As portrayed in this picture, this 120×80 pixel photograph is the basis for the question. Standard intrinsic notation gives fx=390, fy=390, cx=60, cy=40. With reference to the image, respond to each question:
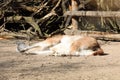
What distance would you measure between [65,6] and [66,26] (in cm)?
56

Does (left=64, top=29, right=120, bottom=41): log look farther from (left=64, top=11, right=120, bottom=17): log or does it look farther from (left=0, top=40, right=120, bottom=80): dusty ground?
(left=0, top=40, right=120, bottom=80): dusty ground

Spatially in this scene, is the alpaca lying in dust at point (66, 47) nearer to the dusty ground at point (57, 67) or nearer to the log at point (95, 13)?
the dusty ground at point (57, 67)

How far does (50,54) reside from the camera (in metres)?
7.76

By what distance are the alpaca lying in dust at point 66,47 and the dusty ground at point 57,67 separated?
0.70ft

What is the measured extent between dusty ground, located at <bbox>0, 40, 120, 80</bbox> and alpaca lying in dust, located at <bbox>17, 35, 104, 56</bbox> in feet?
0.70

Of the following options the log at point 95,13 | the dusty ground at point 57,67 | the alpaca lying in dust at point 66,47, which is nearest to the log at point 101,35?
the log at point 95,13

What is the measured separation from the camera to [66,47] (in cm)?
780

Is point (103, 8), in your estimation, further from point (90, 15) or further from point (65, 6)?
point (65, 6)

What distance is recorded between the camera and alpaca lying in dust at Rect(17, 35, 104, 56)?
25.2 feet

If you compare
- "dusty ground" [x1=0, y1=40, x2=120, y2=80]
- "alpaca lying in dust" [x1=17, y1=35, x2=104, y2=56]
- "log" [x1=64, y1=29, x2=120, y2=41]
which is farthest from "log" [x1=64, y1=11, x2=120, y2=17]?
"alpaca lying in dust" [x1=17, y1=35, x2=104, y2=56]

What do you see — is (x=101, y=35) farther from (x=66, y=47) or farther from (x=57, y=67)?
(x=57, y=67)

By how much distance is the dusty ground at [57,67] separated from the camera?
225 inches

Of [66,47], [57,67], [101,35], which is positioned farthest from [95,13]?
[57,67]

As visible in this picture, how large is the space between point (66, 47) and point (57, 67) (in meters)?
1.47
